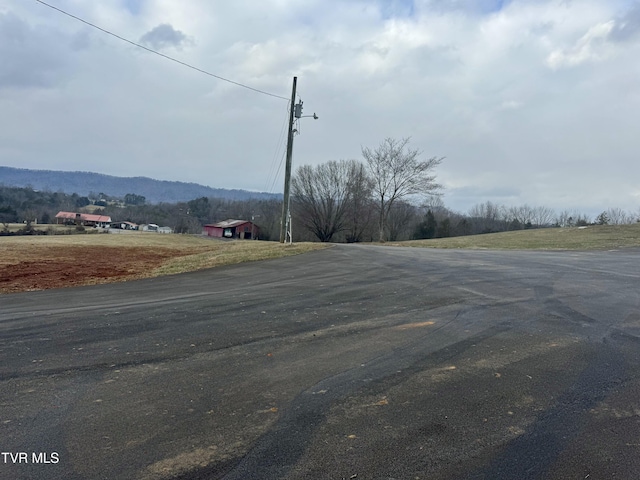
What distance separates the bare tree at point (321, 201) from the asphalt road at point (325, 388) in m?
52.4

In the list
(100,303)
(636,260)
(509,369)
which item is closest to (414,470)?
(509,369)

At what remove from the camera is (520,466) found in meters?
2.95

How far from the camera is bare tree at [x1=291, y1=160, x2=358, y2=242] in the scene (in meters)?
60.8

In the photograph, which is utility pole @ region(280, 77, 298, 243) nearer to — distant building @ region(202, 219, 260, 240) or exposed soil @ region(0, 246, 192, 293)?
exposed soil @ region(0, 246, 192, 293)

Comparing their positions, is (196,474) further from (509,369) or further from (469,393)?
(509,369)

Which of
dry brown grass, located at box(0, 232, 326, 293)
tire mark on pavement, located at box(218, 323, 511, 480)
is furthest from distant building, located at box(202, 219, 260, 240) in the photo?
tire mark on pavement, located at box(218, 323, 511, 480)

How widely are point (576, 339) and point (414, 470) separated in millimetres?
3884

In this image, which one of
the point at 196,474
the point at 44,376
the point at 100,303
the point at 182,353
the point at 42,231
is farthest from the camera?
the point at 42,231

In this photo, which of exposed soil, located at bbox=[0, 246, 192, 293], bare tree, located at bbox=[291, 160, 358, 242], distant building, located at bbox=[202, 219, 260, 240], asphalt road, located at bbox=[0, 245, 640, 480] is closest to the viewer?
asphalt road, located at bbox=[0, 245, 640, 480]

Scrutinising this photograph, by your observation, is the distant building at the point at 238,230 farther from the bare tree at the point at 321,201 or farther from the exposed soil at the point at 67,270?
the exposed soil at the point at 67,270

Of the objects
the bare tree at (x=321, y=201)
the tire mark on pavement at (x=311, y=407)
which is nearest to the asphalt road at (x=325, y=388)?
the tire mark on pavement at (x=311, y=407)

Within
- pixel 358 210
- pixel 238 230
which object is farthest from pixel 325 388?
pixel 238 230

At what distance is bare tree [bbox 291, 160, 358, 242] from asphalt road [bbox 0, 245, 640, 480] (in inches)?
2064

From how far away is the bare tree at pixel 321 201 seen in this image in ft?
199
